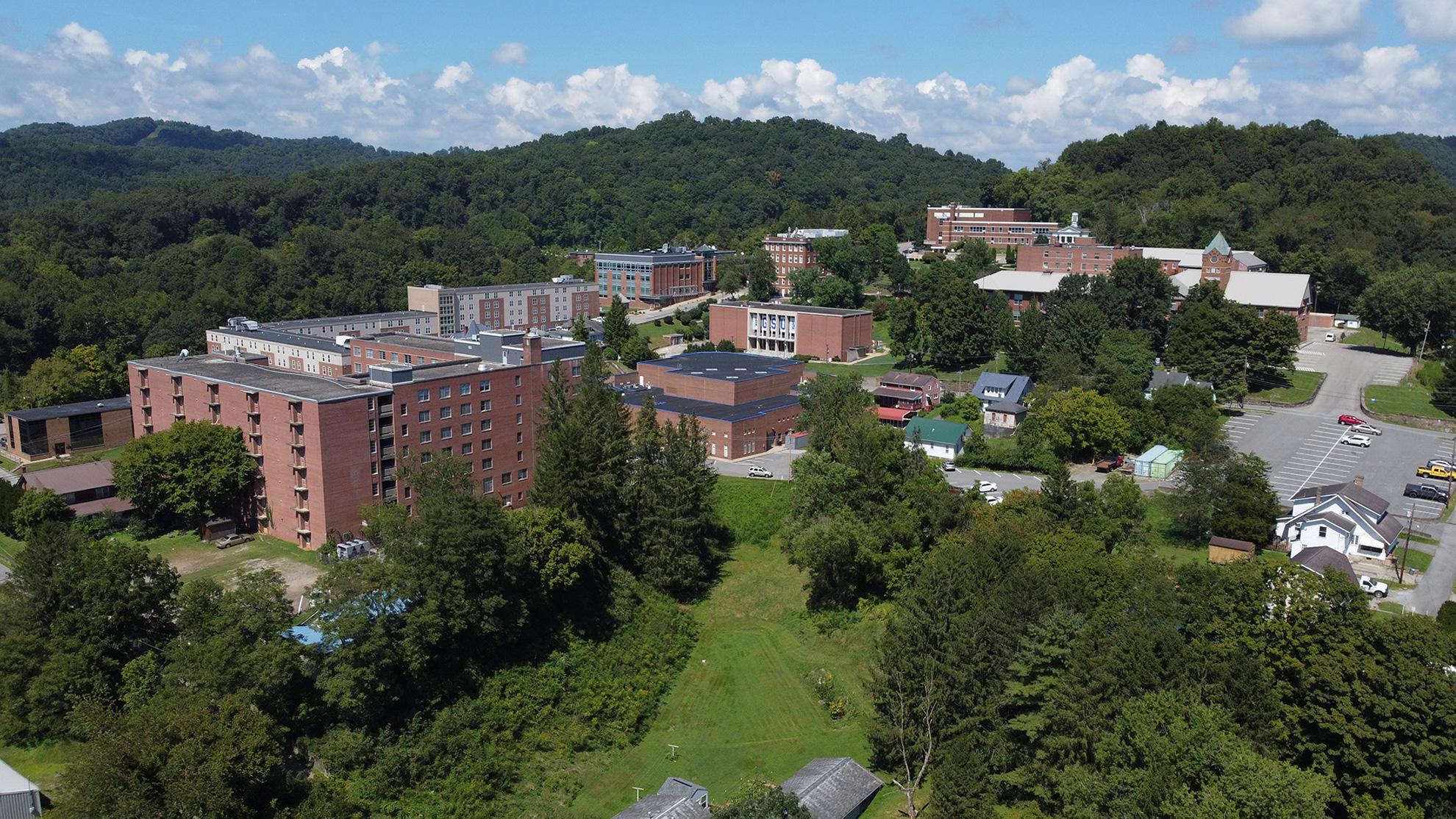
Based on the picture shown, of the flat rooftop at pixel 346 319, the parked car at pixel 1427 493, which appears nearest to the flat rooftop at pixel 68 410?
the flat rooftop at pixel 346 319

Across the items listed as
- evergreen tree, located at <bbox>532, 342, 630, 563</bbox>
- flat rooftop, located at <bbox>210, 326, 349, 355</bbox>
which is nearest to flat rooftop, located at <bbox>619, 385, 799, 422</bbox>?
evergreen tree, located at <bbox>532, 342, 630, 563</bbox>

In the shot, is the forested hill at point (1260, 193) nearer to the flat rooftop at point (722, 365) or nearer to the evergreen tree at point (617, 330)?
the flat rooftop at point (722, 365)

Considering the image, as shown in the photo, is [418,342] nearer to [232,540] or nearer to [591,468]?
[232,540]

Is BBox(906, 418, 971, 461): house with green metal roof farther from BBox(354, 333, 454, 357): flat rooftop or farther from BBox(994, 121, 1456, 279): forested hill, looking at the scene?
BBox(994, 121, 1456, 279): forested hill

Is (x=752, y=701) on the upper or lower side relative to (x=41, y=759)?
lower

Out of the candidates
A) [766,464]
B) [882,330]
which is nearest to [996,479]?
[766,464]

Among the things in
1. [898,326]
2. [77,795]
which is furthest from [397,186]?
[77,795]
